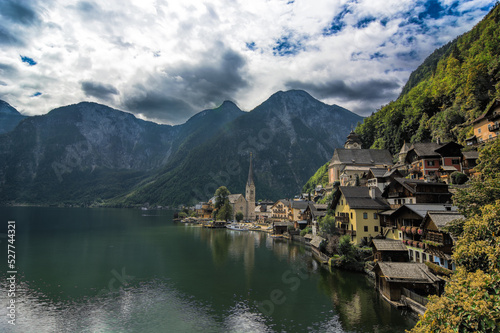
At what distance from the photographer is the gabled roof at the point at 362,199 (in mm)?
46875

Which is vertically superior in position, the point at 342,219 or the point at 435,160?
the point at 435,160

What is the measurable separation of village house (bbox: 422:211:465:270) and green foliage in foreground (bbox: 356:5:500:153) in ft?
120

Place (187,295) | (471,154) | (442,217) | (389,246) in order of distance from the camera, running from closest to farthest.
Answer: (442,217) → (187,295) → (389,246) → (471,154)

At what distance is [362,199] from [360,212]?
319 cm

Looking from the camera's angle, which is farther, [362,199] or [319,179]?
[319,179]

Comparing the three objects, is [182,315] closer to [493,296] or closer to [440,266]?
[493,296]

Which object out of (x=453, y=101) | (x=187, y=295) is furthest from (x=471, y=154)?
(x=187, y=295)

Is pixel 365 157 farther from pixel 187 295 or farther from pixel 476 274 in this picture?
pixel 476 274

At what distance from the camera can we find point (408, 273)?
28.9 metres

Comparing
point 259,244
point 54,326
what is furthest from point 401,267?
point 259,244

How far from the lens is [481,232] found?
55.8 feet

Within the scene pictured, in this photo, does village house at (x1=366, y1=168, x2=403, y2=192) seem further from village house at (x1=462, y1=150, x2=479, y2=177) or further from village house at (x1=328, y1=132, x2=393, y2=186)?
village house at (x1=328, y1=132, x2=393, y2=186)

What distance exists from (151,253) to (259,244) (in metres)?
28.0

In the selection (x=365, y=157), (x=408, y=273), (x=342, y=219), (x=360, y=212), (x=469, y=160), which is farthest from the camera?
(x=365, y=157)
